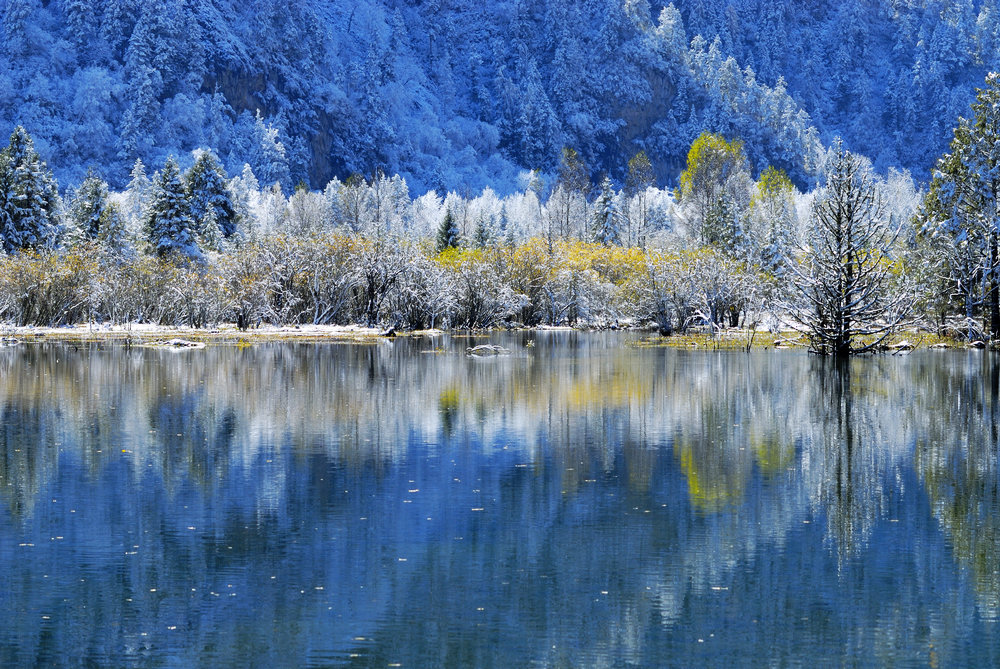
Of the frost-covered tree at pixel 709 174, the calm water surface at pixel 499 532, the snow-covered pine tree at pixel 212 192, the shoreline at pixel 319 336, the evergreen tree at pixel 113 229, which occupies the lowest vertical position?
the calm water surface at pixel 499 532

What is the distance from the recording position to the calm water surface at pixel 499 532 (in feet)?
34.1

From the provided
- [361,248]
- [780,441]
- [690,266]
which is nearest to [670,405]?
[780,441]

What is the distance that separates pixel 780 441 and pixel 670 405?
5970mm

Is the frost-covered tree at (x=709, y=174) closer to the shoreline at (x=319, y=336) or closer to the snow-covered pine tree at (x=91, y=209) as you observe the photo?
the shoreline at (x=319, y=336)

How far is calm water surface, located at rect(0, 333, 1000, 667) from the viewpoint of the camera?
10383mm

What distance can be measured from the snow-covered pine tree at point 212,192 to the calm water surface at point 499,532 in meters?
66.1

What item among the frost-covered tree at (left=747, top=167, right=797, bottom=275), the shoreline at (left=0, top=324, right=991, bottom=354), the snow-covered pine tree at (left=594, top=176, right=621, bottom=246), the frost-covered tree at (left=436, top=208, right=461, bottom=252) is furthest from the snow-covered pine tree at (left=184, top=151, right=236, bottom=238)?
the frost-covered tree at (left=747, top=167, right=797, bottom=275)

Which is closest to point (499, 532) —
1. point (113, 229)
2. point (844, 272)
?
point (844, 272)

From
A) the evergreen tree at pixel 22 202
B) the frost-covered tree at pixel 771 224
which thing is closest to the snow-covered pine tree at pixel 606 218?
the frost-covered tree at pixel 771 224

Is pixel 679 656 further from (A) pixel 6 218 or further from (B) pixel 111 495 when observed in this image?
(A) pixel 6 218

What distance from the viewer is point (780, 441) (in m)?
21.6

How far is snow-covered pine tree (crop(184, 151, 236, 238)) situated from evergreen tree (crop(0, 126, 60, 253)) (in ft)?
38.0

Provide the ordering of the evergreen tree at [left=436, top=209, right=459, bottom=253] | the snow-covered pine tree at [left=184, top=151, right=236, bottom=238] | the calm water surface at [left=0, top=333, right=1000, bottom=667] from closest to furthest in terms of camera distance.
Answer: the calm water surface at [left=0, top=333, right=1000, bottom=667], the snow-covered pine tree at [left=184, top=151, right=236, bottom=238], the evergreen tree at [left=436, top=209, right=459, bottom=253]

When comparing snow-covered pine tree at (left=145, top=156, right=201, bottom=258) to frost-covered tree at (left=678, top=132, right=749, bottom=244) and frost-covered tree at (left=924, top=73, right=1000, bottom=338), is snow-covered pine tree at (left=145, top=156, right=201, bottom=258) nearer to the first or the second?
frost-covered tree at (left=678, top=132, right=749, bottom=244)
